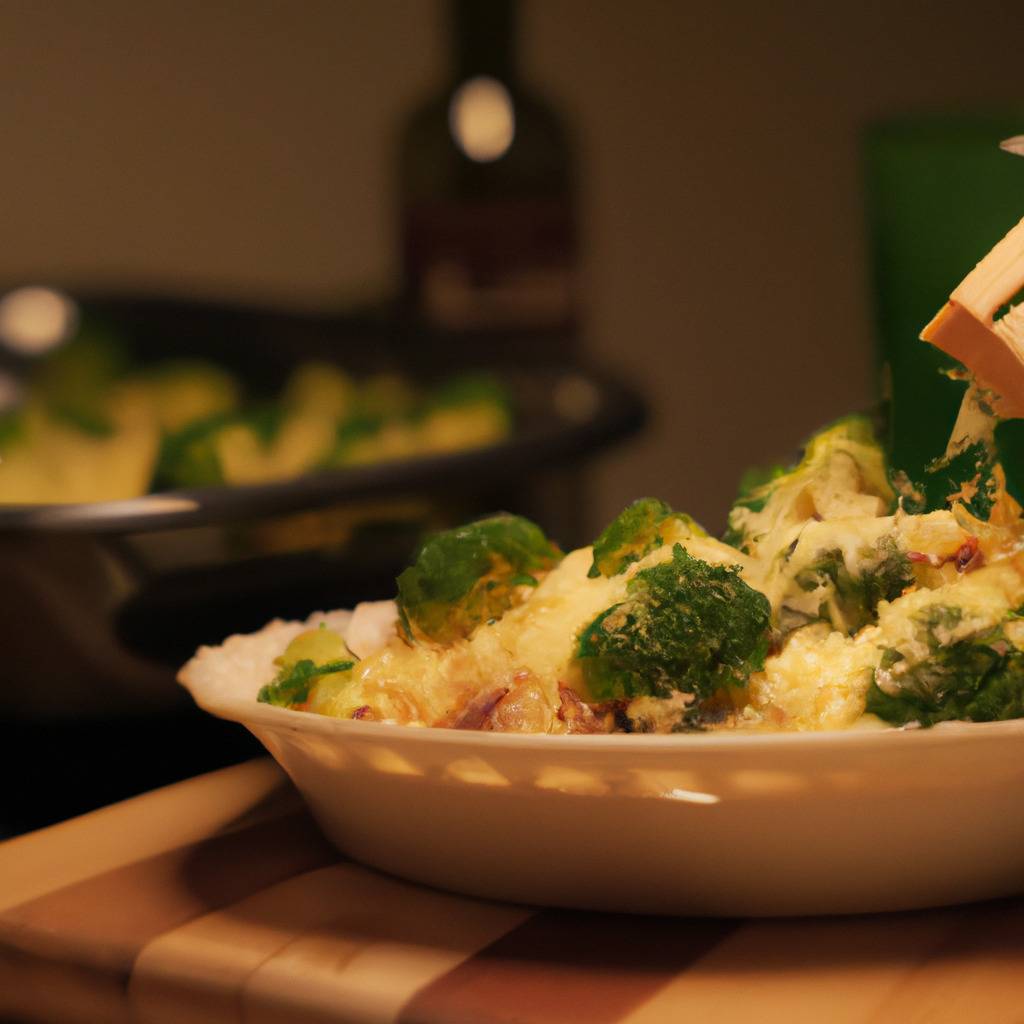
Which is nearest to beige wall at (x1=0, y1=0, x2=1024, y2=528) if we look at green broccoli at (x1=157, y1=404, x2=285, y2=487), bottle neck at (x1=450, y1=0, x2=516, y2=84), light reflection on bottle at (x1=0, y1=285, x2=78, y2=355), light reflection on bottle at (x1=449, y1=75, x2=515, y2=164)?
bottle neck at (x1=450, y1=0, x2=516, y2=84)

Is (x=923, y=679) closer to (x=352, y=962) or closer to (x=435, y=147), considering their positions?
(x=352, y=962)

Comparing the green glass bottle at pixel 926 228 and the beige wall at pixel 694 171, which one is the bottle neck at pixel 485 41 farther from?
the green glass bottle at pixel 926 228

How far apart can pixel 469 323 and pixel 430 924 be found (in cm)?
179

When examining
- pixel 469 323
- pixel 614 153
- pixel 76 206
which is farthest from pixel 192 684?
pixel 614 153

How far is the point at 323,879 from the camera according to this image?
0.81 meters

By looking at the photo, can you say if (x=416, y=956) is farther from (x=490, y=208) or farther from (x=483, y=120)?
(x=483, y=120)

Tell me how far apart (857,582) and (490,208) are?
1815 mm

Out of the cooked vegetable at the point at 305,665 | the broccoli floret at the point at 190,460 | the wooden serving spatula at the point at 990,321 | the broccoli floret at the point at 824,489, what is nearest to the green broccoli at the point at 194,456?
the broccoli floret at the point at 190,460

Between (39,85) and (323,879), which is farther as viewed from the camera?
(39,85)

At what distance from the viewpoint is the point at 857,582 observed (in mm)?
774

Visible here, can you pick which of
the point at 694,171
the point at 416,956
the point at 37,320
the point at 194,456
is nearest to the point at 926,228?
the point at 416,956

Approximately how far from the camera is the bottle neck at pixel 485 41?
9.13ft

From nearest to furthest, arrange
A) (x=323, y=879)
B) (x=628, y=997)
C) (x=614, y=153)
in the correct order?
(x=628, y=997) → (x=323, y=879) → (x=614, y=153)

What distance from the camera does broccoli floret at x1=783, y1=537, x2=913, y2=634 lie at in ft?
2.53
